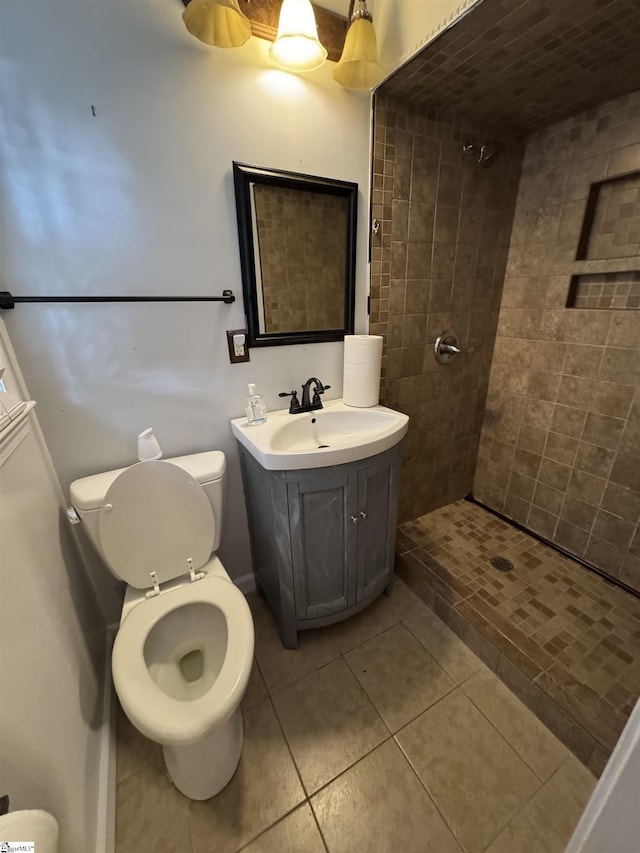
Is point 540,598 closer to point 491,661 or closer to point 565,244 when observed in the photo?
point 491,661

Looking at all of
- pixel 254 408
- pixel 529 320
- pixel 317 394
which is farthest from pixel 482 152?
pixel 254 408

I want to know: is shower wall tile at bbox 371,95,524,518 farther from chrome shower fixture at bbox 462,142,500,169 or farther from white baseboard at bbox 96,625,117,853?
white baseboard at bbox 96,625,117,853

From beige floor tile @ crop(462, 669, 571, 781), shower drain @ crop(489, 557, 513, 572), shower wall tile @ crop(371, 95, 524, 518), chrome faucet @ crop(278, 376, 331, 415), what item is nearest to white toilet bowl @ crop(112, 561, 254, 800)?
chrome faucet @ crop(278, 376, 331, 415)

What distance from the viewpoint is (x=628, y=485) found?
1.46 meters

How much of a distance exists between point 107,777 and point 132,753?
0.11 metres

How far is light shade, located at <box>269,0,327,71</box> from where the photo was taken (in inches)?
37.7

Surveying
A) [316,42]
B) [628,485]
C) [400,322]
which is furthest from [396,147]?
[628,485]

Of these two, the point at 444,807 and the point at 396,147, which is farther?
the point at 396,147

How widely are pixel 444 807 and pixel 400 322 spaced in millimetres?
1695

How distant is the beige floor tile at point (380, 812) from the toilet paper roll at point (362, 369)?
123cm

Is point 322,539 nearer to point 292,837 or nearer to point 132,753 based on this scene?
point 292,837

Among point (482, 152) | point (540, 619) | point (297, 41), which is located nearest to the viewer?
point (297, 41)

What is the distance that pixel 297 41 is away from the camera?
101 cm

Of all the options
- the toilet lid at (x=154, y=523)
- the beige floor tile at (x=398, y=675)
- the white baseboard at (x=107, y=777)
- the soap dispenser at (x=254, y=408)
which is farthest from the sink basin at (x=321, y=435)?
the white baseboard at (x=107, y=777)
